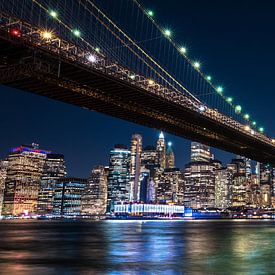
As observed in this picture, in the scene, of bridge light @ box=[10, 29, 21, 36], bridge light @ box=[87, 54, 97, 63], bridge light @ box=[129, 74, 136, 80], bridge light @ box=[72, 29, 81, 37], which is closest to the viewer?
bridge light @ box=[10, 29, 21, 36]

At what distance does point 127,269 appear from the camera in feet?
43.3

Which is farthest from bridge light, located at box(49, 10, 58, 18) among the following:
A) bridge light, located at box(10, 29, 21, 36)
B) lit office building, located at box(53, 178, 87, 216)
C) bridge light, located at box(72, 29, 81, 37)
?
lit office building, located at box(53, 178, 87, 216)

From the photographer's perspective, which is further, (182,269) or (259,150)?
(259,150)

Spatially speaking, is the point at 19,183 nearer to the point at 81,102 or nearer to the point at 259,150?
the point at 259,150

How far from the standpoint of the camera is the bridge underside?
31.2 metres

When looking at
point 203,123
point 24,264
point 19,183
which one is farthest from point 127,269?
point 19,183

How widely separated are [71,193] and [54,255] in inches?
6949

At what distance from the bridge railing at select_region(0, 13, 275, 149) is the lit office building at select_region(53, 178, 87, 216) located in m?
145

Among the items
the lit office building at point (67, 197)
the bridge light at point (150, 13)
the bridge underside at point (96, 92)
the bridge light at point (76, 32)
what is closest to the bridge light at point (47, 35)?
the bridge underside at point (96, 92)

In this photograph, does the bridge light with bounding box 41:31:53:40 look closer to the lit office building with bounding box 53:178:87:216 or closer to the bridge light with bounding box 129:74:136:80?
the bridge light with bounding box 129:74:136:80

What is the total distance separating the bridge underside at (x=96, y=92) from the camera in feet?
102

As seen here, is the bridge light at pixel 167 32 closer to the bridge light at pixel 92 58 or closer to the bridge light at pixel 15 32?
the bridge light at pixel 92 58

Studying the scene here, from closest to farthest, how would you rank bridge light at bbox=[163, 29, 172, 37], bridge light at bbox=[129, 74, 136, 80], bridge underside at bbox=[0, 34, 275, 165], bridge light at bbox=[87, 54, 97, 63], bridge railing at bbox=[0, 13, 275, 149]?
bridge railing at bbox=[0, 13, 275, 149]
bridge underside at bbox=[0, 34, 275, 165]
bridge light at bbox=[87, 54, 97, 63]
bridge light at bbox=[129, 74, 136, 80]
bridge light at bbox=[163, 29, 172, 37]

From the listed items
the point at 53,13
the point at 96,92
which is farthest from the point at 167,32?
the point at 53,13
